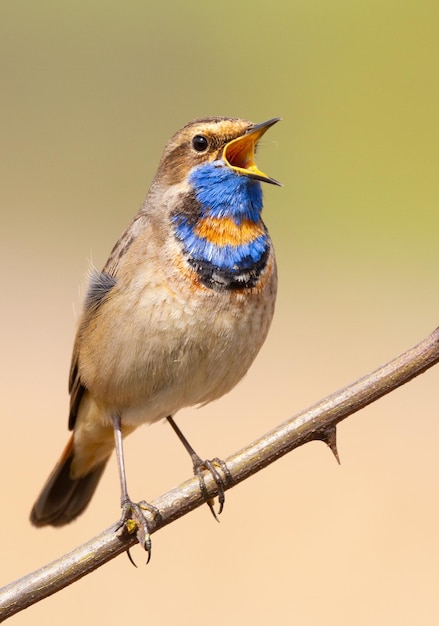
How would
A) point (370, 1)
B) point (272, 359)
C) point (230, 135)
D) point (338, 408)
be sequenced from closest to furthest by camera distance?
point (338, 408), point (230, 135), point (272, 359), point (370, 1)

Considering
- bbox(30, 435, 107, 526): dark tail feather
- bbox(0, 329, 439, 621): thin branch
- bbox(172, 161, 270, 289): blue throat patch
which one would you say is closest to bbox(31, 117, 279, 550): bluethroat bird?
bbox(172, 161, 270, 289): blue throat patch

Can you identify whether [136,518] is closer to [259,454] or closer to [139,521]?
[139,521]

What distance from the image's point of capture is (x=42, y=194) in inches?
563

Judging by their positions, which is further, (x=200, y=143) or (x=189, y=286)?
(x=200, y=143)

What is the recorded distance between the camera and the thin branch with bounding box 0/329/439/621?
→ 13.2ft

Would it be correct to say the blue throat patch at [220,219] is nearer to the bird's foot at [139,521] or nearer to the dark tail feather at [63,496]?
the bird's foot at [139,521]

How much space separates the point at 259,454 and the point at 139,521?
74 cm

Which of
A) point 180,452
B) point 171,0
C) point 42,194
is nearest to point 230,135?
point 180,452

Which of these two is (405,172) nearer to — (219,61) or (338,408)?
(219,61)

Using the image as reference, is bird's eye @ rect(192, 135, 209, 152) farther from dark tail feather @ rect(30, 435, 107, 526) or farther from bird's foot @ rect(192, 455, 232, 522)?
dark tail feather @ rect(30, 435, 107, 526)

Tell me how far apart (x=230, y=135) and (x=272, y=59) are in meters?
10.3

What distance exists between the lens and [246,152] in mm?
5355

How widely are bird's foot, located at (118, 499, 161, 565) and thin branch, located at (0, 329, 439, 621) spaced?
0.17 feet

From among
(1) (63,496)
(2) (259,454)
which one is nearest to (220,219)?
(2) (259,454)
